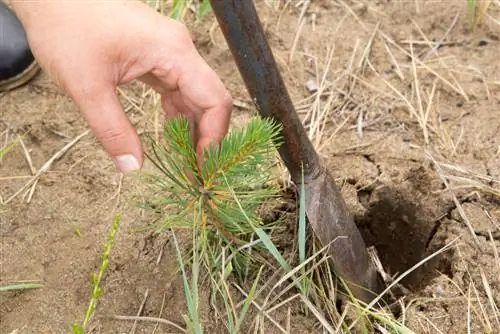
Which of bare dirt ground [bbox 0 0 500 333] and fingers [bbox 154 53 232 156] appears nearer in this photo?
fingers [bbox 154 53 232 156]

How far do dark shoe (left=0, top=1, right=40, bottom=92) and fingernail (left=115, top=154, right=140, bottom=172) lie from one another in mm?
968

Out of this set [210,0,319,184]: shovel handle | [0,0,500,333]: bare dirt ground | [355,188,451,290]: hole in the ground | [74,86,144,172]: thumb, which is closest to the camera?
[210,0,319,184]: shovel handle

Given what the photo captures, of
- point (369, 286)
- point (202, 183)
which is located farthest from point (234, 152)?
point (369, 286)

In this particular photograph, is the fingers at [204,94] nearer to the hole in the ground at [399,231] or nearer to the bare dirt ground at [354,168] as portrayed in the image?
the bare dirt ground at [354,168]

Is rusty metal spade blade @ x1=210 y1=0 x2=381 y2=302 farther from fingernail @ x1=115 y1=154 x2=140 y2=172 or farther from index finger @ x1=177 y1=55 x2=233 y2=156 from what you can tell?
fingernail @ x1=115 y1=154 x2=140 y2=172

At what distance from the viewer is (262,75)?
1.20 metres

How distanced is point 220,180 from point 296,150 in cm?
20

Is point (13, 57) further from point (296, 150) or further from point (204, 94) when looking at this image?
point (296, 150)

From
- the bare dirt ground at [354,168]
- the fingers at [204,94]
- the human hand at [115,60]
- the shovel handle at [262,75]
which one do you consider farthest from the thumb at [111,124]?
the bare dirt ground at [354,168]

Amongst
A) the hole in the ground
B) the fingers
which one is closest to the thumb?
the fingers

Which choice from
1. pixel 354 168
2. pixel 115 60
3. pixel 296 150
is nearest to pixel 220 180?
pixel 296 150

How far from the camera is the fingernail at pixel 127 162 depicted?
1.36 meters

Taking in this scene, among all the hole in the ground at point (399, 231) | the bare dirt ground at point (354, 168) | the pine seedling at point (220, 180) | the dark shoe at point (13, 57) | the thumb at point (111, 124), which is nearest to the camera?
the pine seedling at point (220, 180)

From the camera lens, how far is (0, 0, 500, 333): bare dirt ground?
1.59 metres
